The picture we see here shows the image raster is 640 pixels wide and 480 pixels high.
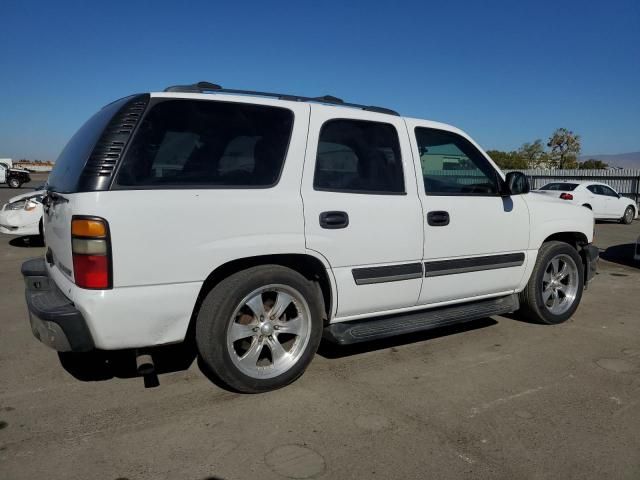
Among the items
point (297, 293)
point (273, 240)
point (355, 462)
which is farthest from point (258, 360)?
point (355, 462)

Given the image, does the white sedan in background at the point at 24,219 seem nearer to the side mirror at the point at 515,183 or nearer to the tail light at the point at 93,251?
the tail light at the point at 93,251

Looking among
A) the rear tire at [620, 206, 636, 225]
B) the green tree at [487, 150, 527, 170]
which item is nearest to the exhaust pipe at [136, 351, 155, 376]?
the rear tire at [620, 206, 636, 225]

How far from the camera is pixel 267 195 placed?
328 cm

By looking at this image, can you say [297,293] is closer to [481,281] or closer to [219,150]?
[219,150]

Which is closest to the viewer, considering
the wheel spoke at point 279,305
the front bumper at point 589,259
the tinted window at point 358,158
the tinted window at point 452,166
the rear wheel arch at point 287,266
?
the rear wheel arch at point 287,266

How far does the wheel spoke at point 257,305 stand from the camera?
3295 mm

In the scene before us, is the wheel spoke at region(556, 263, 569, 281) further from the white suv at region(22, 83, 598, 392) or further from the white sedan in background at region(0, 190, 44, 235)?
the white sedan in background at region(0, 190, 44, 235)

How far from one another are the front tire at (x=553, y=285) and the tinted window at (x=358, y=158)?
1.88 meters

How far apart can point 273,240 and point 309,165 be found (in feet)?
1.95

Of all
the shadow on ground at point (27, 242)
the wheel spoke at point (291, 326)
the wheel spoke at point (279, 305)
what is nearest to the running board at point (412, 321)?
the wheel spoke at point (291, 326)

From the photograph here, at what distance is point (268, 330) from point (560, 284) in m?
3.25

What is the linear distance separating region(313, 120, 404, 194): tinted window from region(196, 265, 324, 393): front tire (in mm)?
739

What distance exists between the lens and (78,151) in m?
3.29

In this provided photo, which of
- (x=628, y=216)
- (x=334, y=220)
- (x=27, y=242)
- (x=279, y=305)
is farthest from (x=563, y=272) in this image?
(x=628, y=216)
